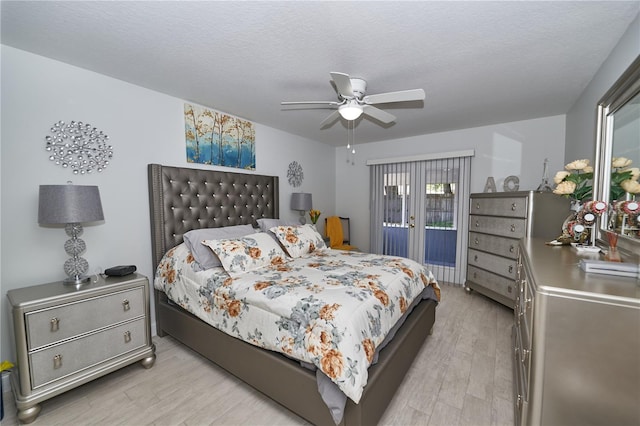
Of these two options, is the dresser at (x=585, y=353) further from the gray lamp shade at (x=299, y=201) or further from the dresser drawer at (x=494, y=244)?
the gray lamp shade at (x=299, y=201)

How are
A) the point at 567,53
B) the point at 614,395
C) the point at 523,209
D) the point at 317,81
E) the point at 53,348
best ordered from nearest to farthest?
the point at 614,395
the point at 53,348
the point at 567,53
the point at 317,81
the point at 523,209

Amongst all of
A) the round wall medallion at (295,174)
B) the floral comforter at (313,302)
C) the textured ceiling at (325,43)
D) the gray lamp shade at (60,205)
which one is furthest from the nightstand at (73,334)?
the round wall medallion at (295,174)

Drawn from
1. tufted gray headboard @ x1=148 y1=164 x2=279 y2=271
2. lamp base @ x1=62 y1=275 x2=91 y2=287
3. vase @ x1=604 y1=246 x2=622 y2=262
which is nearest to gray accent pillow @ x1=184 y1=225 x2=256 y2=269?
tufted gray headboard @ x1=148 y1=164 x2=279 y2=271

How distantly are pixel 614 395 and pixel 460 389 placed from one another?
117 cm

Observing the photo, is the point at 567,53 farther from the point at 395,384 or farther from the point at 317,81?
the point at 395,384

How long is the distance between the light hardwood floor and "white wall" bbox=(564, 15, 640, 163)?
180 centimetres

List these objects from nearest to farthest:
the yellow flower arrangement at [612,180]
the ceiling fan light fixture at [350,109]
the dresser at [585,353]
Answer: the dresser at [585,353], the yellow flower arrangement at [612,180], the ceiling fan light fixture at [350,109]

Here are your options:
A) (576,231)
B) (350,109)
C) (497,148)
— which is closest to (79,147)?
(350,109)

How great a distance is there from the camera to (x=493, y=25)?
156cm

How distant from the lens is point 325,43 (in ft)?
5.66

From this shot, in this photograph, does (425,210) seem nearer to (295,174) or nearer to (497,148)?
(497,148)

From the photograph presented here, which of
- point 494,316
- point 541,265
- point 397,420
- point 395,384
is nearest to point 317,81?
point 541,265

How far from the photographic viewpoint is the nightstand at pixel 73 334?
1597 mm

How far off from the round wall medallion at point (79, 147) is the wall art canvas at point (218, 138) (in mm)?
752
